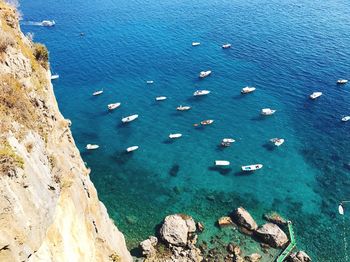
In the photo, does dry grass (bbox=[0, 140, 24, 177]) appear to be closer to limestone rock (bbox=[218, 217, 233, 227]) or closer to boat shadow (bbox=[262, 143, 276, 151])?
limestone rock (bbox=[218, 217, 233, 227])

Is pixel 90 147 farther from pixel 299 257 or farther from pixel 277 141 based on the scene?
pixel 299 257

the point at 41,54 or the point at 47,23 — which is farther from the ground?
the point at 41,54

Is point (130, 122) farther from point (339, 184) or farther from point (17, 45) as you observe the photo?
point (17, 45)

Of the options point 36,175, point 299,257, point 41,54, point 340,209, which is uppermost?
point 41,54

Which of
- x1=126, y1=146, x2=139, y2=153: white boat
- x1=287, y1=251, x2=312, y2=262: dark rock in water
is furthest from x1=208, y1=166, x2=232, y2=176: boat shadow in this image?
x1=287, y1=251, x2=312, y2=262: dark rock in water

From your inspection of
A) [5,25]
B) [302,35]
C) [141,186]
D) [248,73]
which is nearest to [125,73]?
[248,73]

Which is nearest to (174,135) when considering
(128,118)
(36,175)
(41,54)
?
(128,118)
